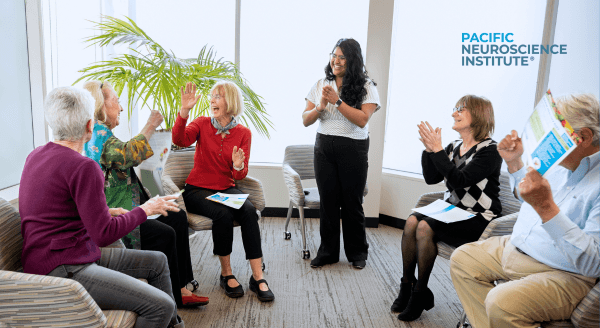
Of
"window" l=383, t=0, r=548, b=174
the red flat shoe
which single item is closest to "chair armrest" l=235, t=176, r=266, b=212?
the red flat shoe

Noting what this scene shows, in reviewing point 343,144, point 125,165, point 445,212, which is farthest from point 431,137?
point 125,165

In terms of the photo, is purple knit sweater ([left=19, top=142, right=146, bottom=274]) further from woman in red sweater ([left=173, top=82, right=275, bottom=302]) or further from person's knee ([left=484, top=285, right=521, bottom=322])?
person's knee ([left=484, top=285, right=521, bottom=322])

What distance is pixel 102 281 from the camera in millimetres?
1541

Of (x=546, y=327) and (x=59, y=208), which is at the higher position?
(x=59, y=208)

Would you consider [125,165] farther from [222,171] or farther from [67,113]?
[222,171]

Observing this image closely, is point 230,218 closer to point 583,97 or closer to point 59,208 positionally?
point 59,208

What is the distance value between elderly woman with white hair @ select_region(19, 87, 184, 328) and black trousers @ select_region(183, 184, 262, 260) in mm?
1070

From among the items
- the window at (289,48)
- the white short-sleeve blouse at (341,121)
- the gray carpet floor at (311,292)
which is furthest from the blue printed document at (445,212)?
the window at (289,48)

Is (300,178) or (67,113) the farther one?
(300,178)

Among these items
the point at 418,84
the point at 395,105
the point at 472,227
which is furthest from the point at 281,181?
the point at 472,227

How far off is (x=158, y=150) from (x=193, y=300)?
959 millimetres

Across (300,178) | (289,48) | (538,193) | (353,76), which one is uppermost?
(289,48)

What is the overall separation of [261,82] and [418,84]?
5.43ft

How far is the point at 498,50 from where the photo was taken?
383 centimetres
